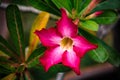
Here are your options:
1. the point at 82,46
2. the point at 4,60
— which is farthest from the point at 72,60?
the point at 4,60

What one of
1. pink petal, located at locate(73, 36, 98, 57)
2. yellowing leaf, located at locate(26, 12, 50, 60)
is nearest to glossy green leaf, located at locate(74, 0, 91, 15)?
pink petal, located at locate(73, 36, 98, 57)

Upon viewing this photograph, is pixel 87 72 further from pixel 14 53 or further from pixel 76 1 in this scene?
pixel 76 1

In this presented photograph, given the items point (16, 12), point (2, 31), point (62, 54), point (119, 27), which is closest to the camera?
point (62, 54)

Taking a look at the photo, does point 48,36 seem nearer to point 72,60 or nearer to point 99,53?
point 72,60

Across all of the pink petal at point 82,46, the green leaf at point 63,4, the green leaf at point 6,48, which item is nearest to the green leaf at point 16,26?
the green leaf at point 6,48

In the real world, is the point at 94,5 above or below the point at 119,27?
above

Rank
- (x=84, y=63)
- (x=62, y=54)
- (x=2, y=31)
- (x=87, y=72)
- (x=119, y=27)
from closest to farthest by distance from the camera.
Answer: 1. (x=62, y=54)
2. (x=2, y=31)
3. (x=119, y=27)
4. (x=87, y=72)
5. (x=84, y=63)

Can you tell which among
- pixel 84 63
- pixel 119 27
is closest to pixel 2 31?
pixel 119 27

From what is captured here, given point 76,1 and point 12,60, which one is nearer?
point 76,1
